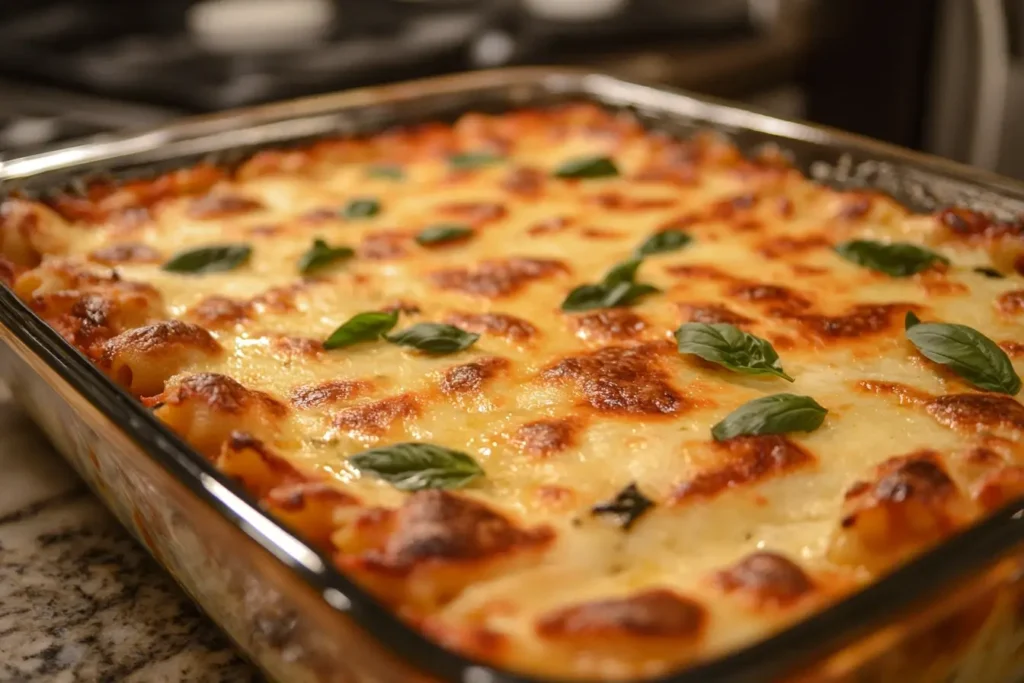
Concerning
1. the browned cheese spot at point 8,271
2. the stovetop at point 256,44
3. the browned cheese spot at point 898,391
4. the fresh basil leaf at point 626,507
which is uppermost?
the stovetop at point 256,44

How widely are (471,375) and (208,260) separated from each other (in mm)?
779

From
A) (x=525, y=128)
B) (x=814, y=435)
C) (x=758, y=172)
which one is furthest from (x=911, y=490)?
(x=525, y=128)

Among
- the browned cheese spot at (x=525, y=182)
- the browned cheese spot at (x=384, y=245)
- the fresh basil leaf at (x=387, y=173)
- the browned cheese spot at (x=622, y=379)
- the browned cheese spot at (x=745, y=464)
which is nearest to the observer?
the browned cheese spot at (x=745, y=464)

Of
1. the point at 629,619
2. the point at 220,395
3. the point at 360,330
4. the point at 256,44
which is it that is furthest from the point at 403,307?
the point at 256,44

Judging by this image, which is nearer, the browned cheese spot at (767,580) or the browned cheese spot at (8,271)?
the browned cheese spot at (767,580)

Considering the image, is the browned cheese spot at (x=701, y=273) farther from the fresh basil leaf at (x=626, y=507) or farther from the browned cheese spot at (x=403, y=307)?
the fresh basil leaf at (x=626, y=507)

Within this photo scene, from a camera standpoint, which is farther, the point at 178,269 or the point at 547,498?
the point at 178,269

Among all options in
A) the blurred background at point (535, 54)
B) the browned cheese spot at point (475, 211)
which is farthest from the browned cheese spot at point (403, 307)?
the blurred background at point (535, 54)

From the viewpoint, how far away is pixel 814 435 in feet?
5.04

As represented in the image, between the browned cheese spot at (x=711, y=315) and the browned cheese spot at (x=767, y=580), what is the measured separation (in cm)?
75

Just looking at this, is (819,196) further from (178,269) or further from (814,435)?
(178,269)

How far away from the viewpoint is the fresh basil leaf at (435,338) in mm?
1816

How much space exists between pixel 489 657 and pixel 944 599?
0.44m

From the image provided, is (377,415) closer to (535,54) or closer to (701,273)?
(701,273)
